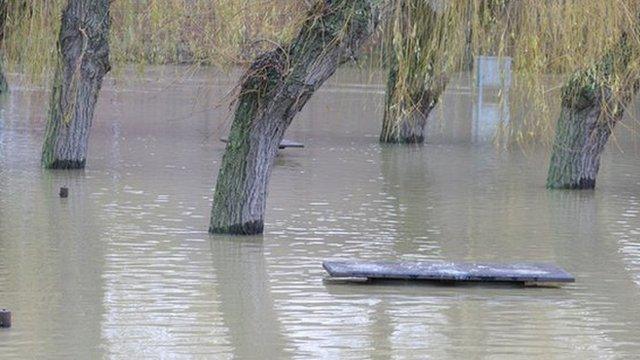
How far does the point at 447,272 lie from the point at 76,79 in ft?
31.5

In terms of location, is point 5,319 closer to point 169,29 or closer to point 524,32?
point 524,32

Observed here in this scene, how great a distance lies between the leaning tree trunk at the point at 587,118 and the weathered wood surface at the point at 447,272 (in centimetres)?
583

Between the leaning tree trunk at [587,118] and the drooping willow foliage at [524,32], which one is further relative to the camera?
the leaning tree trunk at [587,118]

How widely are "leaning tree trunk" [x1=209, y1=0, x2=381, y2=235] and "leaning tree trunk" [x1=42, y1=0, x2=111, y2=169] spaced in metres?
6.11

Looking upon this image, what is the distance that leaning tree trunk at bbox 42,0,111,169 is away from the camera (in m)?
20.6

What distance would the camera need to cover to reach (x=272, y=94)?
14.6 meters

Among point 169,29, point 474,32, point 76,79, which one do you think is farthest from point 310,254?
point 76,79

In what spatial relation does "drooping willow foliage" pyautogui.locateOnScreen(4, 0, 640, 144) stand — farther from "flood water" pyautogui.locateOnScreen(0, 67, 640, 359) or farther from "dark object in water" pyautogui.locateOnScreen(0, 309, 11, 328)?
"dark object in water" pyautogui.locateOnScreen(0, 309, 11, 328)

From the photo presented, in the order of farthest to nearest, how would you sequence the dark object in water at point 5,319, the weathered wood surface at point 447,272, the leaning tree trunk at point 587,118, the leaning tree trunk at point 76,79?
Result: 1. the leaning tree trunk at point 76,79
2. the leaning tree trunk at point 587,118
3. the weathered wood surface at point 447,272
4. the dark object in water at point 5,319

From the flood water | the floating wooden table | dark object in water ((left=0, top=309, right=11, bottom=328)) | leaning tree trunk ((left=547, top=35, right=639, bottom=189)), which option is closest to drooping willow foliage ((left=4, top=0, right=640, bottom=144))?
leaning tree trunk ((left=547, top=35, right=639, bottom=189))

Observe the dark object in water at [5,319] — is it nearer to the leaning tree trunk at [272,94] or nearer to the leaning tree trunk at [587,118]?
the leaning tree trunk at [272,94]

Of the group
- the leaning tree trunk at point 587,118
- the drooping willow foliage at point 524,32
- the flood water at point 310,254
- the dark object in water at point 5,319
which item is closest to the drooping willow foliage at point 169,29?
the flood water at point 310,254

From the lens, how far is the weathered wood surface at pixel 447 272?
41.3ft

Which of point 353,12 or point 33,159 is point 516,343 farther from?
point 33,159
